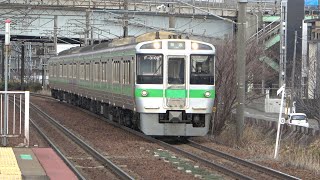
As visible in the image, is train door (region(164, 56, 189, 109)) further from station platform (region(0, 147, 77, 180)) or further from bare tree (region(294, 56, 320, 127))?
bare tree (region(294, 56, 320, 127))

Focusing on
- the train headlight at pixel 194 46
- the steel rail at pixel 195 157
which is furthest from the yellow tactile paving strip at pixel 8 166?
the train headlight at pixel 194 46

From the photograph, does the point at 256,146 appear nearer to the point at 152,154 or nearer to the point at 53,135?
the point at 152,154

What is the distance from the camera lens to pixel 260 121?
2878 cm

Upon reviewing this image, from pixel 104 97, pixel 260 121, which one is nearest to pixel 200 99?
pixel 104 97

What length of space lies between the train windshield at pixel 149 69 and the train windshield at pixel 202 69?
93 centimetres

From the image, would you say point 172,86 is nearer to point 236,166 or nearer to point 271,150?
point 271,150

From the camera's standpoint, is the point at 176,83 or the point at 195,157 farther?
the point at 176,83

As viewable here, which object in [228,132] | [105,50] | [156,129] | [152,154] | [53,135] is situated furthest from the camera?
[105,50]

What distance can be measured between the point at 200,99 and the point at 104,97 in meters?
6.97

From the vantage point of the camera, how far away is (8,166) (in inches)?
434

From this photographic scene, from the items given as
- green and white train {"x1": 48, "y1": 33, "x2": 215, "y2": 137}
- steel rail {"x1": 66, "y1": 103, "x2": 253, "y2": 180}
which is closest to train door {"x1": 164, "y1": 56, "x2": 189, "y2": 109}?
green and white train {"x1": 48, "y1": 33, "x2": 215, "y2": 137}

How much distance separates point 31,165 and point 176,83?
7242 mm

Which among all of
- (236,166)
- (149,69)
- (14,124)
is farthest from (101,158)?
(149,69)

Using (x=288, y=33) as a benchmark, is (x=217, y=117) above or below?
below
